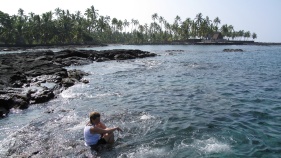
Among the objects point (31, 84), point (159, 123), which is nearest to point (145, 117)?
point (159, 123)

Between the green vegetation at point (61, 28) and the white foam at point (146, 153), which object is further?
the green vegetation at point (61, 28)

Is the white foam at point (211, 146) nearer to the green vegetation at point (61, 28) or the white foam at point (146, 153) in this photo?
the white foam at point (146, 153)

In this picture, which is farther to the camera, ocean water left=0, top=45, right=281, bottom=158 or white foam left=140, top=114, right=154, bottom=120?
white foam left=140, top=114, right=154, bottom=120

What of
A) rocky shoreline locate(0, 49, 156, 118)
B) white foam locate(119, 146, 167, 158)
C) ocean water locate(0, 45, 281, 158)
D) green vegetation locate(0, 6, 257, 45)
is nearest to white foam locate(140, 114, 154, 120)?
ocean water locate(0, 45, 281, 158)

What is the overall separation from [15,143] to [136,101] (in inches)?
346

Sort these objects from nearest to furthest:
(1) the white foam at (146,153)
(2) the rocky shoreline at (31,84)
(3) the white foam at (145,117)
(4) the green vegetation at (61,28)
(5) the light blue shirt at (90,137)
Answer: (1) the white foam at (146,153)
(5) the light blue shirt at (90,137)
(3) the white foam at (145,117)
(2) the rocky shoreline at (31,84)
(4) the green vegetation at (61,28)

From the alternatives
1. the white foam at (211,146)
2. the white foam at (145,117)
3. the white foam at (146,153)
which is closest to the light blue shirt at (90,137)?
the white foam at (146,153)

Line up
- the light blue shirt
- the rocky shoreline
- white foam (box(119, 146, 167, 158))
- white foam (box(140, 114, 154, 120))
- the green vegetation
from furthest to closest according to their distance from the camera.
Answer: the green vegetation → the rocky shoreline → white foam (box(140, 114, 154, 120)) → the light blue shirt → white foam (box(119, 146, 167, 158))

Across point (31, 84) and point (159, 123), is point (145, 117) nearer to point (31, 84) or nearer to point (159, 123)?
point (159, 123)

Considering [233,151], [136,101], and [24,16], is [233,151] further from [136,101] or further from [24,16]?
[24,16]

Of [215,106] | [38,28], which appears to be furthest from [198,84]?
[38,28]

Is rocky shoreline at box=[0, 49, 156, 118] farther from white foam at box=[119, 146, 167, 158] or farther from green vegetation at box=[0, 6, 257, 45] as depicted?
green vegetation at box=[0, 6, 257, 45]

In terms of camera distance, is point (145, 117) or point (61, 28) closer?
point (145, 117)

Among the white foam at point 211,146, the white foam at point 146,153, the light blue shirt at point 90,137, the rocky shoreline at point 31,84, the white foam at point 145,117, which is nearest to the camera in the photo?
the white foam at point 146,153
